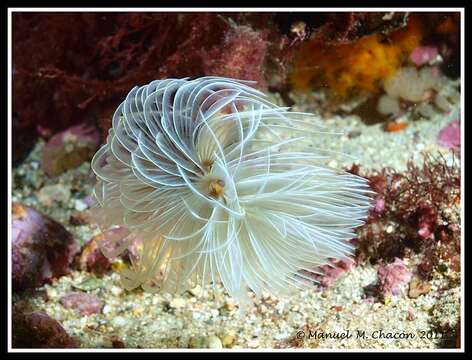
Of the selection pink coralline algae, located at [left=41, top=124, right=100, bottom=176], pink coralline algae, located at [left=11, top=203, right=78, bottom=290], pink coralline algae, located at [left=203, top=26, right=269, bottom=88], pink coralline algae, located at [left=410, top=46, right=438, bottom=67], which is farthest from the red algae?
pink coralline algae, located at [left=41, top=124, right=100, bottom=176]

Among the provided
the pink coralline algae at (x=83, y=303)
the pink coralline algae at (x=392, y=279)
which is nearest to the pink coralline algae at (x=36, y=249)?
the pink coralline algae at (x=83, y=303)

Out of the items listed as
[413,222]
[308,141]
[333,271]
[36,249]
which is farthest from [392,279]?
[36,249]

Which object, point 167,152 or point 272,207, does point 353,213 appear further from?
point 167,152

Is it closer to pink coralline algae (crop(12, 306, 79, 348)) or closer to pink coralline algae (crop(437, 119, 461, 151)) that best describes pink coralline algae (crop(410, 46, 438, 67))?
pink coralline algae (crop(437, 119, 461, 151))

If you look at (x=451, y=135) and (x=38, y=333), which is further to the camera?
(x=451, y=135)

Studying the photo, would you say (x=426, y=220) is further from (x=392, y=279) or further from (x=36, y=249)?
(x=36, y=249)

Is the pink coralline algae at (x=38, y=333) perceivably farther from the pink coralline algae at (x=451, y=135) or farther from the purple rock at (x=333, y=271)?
the pink coralline algae at (x=451, y=135)
